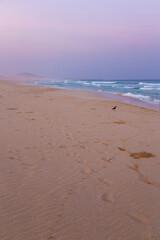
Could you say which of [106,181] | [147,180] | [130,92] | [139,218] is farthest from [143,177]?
[130,92]

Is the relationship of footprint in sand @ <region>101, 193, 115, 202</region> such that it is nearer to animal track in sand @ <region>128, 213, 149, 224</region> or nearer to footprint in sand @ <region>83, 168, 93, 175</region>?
animal track in sand @ <region>128, 213, 149, 224</region>

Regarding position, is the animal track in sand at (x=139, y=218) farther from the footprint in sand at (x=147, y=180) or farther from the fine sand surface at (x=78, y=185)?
the footprint in sand at (x=147, y=180)

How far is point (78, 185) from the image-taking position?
321cm

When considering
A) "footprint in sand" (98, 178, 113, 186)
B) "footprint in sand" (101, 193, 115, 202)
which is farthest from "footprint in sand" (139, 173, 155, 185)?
"footprint in sand" (101, 193, 115, 202)

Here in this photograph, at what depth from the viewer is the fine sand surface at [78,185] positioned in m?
2.30

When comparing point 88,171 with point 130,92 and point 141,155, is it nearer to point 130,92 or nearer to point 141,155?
point 141,155

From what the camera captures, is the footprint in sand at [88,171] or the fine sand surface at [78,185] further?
the footprint in sand at [88,171]

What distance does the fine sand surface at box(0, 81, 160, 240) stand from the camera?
230 centimetres

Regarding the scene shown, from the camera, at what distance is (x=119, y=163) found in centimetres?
409

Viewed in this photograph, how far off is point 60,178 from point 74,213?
3.09ft

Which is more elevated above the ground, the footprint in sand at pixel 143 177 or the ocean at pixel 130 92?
the ocean at pixel 130 92

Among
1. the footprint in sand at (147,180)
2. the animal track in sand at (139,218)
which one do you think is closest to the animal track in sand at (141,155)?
the footprint in sand at (147,180)

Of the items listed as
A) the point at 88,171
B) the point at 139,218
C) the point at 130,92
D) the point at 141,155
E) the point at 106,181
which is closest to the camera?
the point at 139,218

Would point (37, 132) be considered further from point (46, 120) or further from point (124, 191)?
point (124, 191)
